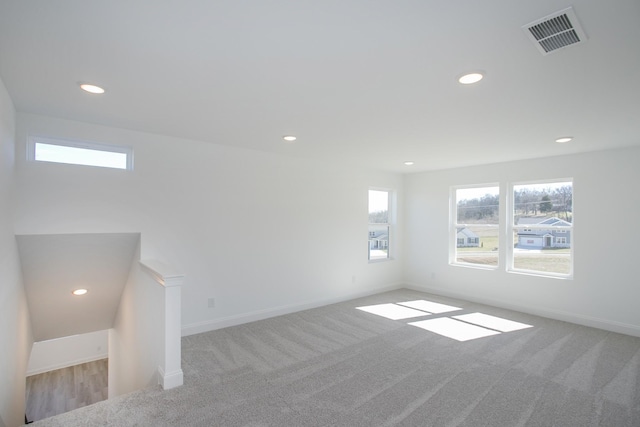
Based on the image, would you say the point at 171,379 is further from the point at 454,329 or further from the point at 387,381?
the point at 454,329

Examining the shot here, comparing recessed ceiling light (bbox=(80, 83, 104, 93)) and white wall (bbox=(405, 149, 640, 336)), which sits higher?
recessed ceiling light (bbox=(80, 83, 104, 93))

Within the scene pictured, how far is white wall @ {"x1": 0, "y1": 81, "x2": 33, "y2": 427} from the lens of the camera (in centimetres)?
246

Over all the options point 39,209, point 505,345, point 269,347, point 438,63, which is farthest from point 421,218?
point 39,209

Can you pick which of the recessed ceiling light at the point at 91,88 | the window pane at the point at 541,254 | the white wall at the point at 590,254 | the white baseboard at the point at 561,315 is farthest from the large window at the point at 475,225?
the recessed ceiling light at the point at 91,88

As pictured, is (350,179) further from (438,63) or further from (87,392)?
(87,392)

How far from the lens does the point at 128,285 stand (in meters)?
4.23

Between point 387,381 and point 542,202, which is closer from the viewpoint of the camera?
point 387,381

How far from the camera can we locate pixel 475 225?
5.76 m

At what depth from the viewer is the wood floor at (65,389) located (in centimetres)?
575

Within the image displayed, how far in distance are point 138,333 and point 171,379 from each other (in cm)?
140

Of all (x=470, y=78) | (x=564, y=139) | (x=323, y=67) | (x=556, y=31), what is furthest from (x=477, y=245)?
(x=323, y=67)

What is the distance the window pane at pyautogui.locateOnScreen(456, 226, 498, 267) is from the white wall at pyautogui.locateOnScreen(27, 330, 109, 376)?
7.91m

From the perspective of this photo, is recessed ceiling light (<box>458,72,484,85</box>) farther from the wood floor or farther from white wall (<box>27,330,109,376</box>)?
white wall (<box>27,330,109,376</box>)

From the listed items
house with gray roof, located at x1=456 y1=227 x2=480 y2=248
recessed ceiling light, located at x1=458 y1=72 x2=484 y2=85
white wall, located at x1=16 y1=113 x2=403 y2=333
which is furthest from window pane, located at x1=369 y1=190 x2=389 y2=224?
recessed ceiling light, located at x1=458 y1=72 x2=484 y2=85
